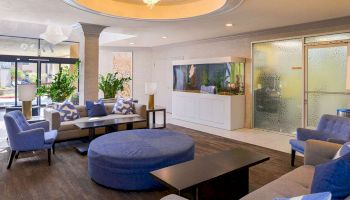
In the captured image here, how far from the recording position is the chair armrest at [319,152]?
261cm

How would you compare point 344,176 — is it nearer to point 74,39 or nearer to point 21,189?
point 21,189

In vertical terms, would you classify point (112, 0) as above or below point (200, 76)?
above

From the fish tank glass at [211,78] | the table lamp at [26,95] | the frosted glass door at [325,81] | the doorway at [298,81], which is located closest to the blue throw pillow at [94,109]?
the table lamp at [26,95]

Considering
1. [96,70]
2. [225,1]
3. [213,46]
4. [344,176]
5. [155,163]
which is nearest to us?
[344,176]

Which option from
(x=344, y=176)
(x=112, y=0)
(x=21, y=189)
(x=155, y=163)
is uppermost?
(x=112, y=0)

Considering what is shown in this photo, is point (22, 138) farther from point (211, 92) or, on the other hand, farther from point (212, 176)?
point (211, 92)

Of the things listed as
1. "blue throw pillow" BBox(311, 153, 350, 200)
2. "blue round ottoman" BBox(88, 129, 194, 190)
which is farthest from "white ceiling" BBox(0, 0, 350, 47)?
"blue throw pillow" BBox(311, 153, 350, 200)

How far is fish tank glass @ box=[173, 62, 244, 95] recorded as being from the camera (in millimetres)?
6785

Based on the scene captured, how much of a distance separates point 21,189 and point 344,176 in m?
3.30

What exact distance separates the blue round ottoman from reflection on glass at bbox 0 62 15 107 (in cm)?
587

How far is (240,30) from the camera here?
6.10 m

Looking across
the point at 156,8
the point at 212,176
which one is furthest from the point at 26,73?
the point at 212,176

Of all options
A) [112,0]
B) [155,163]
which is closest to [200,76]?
[112,0]

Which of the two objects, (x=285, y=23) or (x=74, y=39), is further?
(x=74, y=39)
